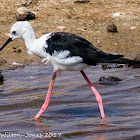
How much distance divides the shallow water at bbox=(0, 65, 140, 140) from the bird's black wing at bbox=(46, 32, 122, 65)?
878mm

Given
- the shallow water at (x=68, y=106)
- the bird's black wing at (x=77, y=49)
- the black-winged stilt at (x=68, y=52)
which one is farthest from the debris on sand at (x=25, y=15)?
the bird's black wing at (x=77, y=49)

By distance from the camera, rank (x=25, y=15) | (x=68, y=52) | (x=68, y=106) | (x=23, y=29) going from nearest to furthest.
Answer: (x=68, y=52), (x=23, y=29), (x=68, y=106), (x=25, y=15)

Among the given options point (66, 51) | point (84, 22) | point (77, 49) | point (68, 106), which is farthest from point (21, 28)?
point (84, 22)

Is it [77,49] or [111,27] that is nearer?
[77,49]

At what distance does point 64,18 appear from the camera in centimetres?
1055

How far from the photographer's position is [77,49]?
5.82 m

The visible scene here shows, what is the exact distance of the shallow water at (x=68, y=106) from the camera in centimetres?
531

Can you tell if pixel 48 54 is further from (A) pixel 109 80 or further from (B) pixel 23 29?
(A) pixel 109 80

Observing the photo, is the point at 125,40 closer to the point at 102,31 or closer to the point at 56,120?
the point at 102,31

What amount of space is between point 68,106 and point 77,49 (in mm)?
1143

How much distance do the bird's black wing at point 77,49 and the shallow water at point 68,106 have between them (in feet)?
2.88

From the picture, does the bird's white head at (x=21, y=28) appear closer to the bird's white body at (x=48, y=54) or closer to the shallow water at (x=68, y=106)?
the bird's white body at (x=48, y=54)

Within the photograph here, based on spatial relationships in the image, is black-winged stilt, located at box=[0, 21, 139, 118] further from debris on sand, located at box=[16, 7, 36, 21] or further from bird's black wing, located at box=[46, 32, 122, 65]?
debris on sand, located at box=[16, 7, 36, 21]

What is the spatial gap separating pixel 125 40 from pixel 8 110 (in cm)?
424
